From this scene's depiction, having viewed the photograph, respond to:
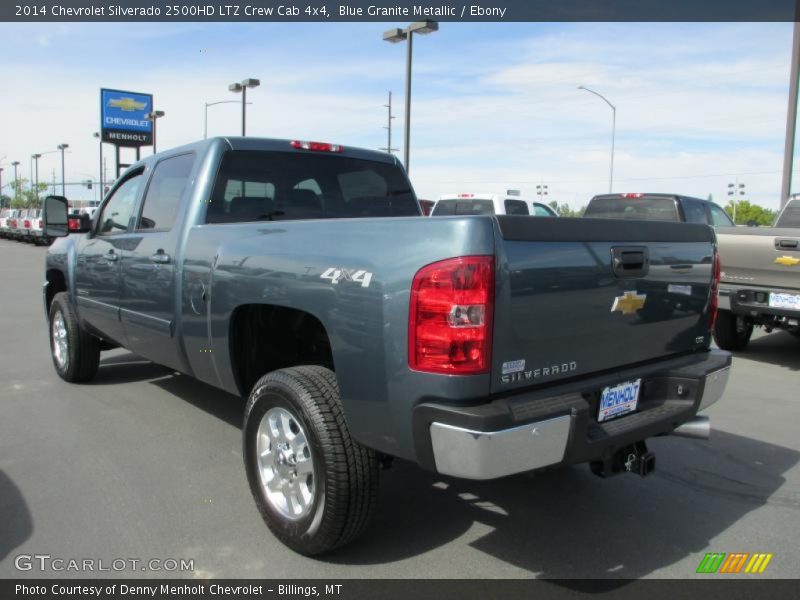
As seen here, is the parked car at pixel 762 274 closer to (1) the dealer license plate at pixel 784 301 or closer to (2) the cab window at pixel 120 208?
(1) the dealer license plate at pixel 784 301

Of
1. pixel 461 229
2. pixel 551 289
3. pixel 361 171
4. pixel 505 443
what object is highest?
pixel 361 171

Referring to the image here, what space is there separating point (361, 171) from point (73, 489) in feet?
9.15

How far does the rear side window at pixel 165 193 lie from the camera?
14.6 ft

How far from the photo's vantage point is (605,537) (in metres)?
3.39

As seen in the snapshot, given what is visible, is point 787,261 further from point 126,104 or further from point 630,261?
point 126,104

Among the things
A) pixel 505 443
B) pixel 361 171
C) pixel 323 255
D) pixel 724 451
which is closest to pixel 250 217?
pixel 361 171

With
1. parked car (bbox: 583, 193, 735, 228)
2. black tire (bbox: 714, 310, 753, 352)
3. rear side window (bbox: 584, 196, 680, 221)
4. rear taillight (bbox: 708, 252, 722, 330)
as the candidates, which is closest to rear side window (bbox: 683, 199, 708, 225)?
parked car (bbox: 583, 193, 735, 228)

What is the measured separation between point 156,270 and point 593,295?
2821 mm

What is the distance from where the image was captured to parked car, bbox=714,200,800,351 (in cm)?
686

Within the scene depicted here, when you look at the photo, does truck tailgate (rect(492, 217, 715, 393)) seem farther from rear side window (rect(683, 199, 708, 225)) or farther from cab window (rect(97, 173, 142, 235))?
rear side window (rect(683, 199, 708, 225))

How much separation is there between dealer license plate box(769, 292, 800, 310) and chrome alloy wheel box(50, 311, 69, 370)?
22.8ft

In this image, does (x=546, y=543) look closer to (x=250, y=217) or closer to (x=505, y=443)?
(x=505, y=443)

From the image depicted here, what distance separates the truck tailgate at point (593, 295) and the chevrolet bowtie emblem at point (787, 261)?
157 inches

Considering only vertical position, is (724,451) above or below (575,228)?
below
